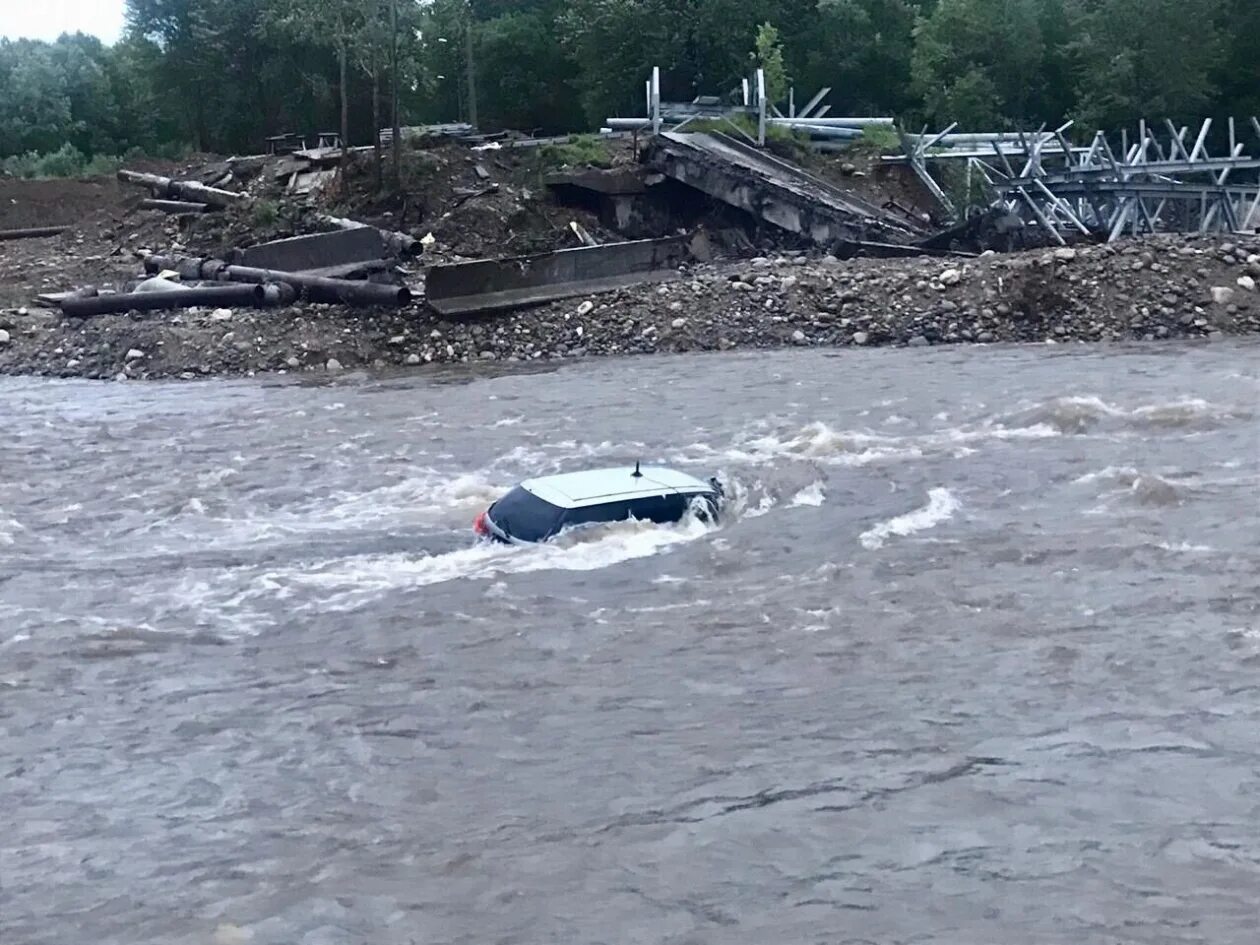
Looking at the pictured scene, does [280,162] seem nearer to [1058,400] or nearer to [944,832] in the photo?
[1058,400]

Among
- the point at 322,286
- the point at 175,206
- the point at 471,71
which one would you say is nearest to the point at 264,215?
the point at 175,206

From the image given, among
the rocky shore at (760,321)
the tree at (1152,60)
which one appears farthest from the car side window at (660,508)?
the tree at (1152,60)

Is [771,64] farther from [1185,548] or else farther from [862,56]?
[1185,548]

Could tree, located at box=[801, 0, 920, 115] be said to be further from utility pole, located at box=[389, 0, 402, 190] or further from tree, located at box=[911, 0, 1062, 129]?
utility pole, located at box=[389, 0, 402, 190]

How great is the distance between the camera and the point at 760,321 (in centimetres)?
2655

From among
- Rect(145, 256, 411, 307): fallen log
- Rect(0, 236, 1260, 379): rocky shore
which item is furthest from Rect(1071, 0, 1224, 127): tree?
Rect(145, 256, 411, 307): fallen log

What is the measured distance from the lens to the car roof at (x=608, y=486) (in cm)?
1453

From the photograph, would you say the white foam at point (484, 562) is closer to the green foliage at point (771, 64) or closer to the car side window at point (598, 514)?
the car side window at point (598, 514)

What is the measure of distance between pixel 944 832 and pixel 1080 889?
0.87 m

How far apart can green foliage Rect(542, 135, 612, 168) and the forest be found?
13.8ft

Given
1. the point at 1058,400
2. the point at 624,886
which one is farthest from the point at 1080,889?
the point at 1058,400

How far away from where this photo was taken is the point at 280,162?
1506 inches

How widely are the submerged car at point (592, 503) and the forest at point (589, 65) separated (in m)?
22.6

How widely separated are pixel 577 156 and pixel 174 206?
30.2ft
